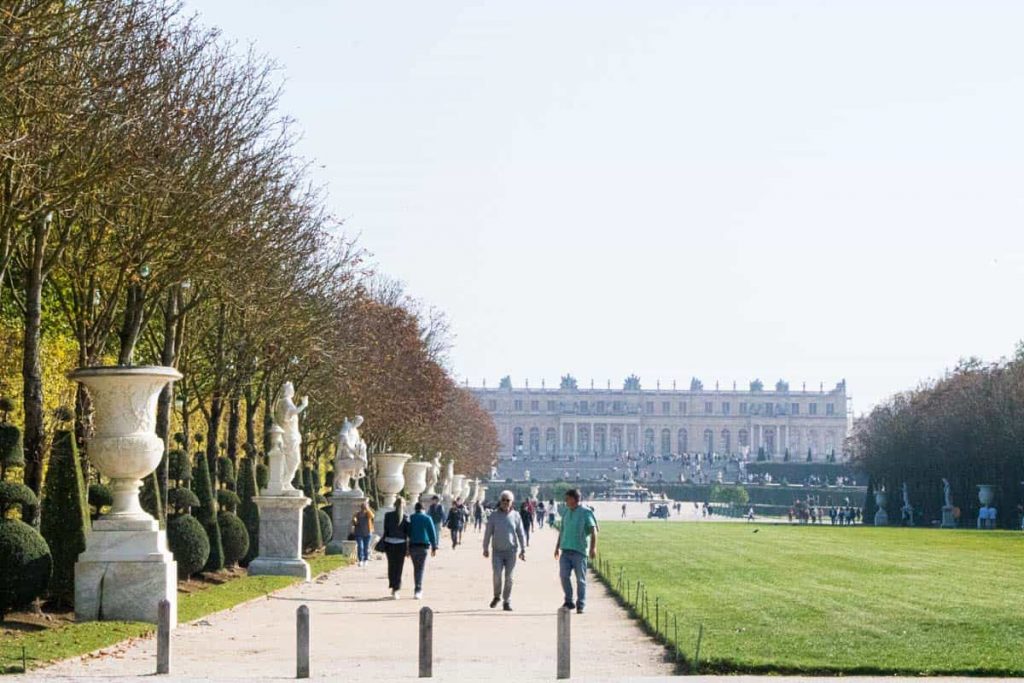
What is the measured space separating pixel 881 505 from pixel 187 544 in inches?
3301

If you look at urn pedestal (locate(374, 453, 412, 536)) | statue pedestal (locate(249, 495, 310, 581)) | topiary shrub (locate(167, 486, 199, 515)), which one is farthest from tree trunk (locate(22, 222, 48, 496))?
urn pedestal (locate(374, 453, 412, 536))

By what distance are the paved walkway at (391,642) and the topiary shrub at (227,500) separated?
6335 mm

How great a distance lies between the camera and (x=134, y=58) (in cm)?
2667

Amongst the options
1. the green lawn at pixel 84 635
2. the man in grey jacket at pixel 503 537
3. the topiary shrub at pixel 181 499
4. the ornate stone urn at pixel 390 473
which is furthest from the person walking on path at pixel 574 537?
the ornate stone urn at pixel 390 473

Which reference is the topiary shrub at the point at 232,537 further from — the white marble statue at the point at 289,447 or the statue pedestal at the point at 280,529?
the white marble statue at the point at 289,447

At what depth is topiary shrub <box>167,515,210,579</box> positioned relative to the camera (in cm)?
3225

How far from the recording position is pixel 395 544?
30750 millimetres

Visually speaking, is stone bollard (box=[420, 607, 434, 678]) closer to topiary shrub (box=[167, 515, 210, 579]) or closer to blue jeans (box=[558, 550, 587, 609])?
blue jeans (box=[558, 550, 587, 609])

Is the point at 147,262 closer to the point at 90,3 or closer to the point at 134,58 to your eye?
the point at 134,58

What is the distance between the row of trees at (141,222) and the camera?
23922mm

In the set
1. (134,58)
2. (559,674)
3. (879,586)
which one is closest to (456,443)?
(879,586)

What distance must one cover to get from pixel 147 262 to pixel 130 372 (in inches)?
253

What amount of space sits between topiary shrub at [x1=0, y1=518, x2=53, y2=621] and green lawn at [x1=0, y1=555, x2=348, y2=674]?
27.8 inches

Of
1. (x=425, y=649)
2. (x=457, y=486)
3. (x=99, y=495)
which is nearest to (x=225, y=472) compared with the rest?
(x=99, y=495)
